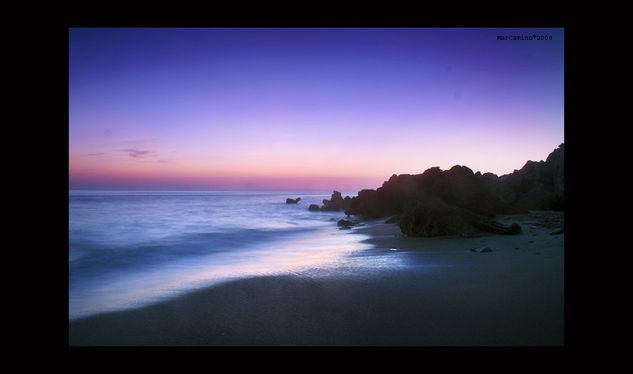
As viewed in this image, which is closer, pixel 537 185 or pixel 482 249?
pixel 482 249

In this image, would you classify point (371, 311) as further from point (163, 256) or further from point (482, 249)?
point (163, 256)

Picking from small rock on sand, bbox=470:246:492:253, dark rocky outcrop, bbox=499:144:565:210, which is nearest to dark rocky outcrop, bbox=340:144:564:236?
dark rocky outcrop, bbox=499:144:565:210

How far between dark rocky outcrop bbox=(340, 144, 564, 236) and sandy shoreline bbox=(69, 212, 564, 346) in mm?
2429

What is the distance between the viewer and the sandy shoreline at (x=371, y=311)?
3080 mm

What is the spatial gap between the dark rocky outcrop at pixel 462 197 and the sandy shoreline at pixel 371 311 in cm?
243

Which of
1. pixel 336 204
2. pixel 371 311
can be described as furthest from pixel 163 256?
pixel 336 204

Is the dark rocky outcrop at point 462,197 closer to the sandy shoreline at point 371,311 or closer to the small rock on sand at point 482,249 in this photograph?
the small rock on sand at point 482,249

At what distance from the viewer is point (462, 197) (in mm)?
9680

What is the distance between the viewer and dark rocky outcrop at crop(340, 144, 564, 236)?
7457mm

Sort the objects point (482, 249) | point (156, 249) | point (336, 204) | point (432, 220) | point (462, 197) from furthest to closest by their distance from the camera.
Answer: point (336, 204) < point (462, 197) < point (156, 249) < point (432, 220) < point (482, 249)

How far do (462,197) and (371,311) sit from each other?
299 inches

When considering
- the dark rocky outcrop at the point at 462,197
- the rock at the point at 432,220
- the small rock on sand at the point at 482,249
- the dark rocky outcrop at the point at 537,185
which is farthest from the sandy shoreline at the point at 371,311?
the dark rocky outcrop at the point at 537,185

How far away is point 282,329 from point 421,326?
5.01 ft
